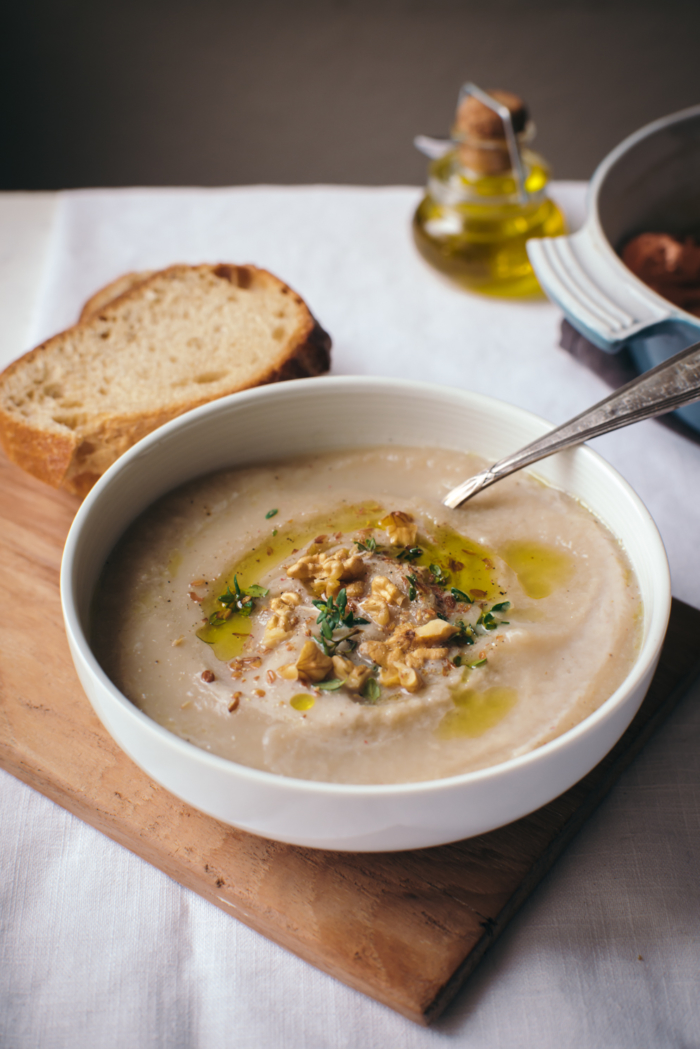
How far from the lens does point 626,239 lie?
272 centimetres

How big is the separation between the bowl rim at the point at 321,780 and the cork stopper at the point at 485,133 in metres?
1.19

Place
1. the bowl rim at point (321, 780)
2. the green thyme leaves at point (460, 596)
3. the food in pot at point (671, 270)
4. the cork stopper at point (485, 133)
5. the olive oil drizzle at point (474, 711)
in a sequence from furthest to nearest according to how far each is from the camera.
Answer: the cork stopper at point (485, 133) < the food in pot at point (671, 270) < the green thyme leaves at point (460, 596) < the olive oil drizzle at point (474, 711) < the bowl rim at point (321, 780)

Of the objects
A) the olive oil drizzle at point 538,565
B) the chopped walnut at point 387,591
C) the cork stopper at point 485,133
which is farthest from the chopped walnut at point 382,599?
the cork stopper at point 485,133

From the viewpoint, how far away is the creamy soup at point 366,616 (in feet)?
4.60

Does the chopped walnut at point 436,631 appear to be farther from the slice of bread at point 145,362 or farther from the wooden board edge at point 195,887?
the slice of bread at point 145,362

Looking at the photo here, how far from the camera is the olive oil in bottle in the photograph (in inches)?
105

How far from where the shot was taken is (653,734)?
1.67m

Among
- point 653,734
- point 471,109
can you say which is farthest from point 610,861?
point 471,109

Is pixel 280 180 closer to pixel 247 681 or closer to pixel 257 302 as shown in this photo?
pixel 257 302

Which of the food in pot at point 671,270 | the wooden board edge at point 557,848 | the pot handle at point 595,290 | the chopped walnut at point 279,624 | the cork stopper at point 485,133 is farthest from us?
the cork stopper at point 485,133

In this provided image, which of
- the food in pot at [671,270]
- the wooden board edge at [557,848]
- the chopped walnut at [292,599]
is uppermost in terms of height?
the food in pot at [671,270]

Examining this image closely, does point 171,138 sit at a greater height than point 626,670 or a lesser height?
lesser

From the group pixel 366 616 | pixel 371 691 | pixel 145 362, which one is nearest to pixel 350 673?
pixel 371 691

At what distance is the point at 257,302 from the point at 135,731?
153 cm
